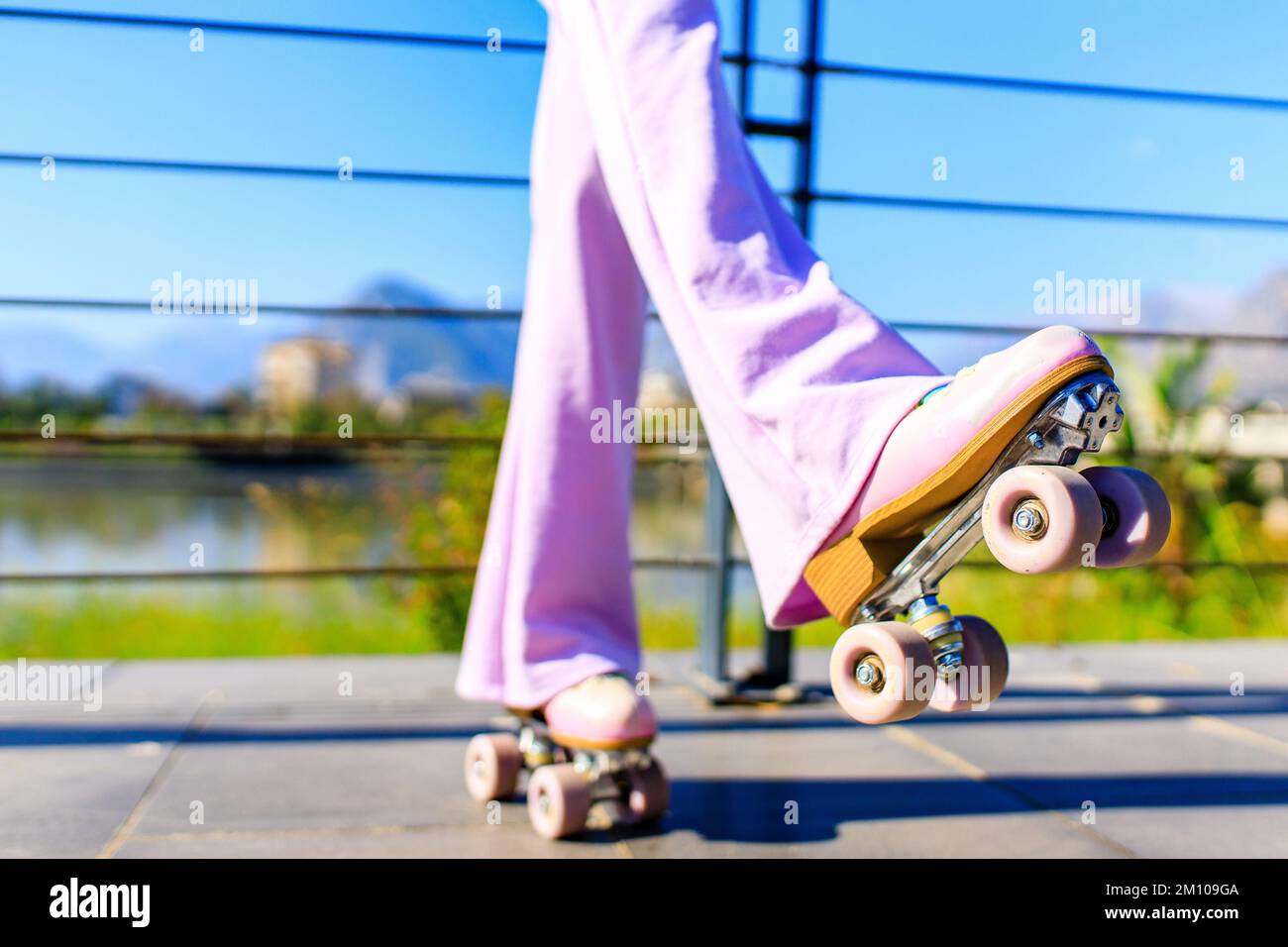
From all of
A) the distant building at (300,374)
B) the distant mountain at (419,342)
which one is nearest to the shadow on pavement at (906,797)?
the distant mountain at (419,342)

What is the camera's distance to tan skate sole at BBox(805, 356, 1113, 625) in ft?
2.78

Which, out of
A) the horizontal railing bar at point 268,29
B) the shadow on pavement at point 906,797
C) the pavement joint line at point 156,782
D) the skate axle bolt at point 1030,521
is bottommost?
the shadow on pavement at point 906,797

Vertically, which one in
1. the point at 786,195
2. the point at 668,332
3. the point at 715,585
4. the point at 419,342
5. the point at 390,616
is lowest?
the point at 390,616

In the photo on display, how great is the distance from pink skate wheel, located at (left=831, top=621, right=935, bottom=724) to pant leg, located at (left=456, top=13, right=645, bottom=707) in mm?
482

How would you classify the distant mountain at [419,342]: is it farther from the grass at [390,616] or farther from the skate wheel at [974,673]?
the skate wheel at [974,673]

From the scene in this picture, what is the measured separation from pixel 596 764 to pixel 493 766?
0.17 m

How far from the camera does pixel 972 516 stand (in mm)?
907

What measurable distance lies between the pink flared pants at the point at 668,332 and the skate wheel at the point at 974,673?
15cm

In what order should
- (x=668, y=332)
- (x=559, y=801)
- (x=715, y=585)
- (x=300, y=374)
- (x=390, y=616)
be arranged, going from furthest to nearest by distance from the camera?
(x=300, y=374), (x=390, y=616), (x=715, y=585), (x=559, y=801), (x=668, y=332)

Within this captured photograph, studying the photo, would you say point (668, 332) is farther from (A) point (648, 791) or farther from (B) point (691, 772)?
(B) point (691, 772)

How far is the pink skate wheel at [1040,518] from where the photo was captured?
0.81m

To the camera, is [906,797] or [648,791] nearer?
[648,791]

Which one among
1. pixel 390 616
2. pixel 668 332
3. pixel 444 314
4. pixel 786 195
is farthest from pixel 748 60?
pixel 390 616
